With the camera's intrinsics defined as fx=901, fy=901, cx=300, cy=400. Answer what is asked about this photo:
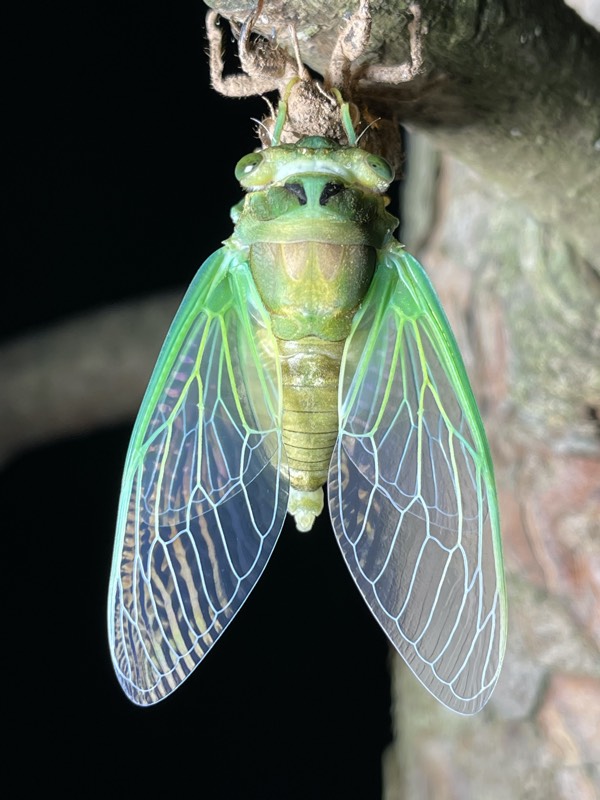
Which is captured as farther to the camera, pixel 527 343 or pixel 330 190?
pixel 527 343

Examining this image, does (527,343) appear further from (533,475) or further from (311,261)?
(311,261)

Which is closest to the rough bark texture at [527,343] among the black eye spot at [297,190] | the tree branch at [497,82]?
the tree branch at [497,82]

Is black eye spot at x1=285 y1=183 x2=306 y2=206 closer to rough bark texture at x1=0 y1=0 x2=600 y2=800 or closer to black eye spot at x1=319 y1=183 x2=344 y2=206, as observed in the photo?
black eye spot at x1=319 y1=183 x2=344 y2=206

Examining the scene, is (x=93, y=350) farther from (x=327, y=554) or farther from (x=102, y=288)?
(x=327, y=554)

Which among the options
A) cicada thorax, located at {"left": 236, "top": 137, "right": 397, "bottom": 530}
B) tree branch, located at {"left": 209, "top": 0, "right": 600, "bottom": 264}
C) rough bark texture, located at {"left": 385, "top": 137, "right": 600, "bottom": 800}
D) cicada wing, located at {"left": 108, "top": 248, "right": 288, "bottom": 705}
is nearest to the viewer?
tree branch, located at {"left": 209, "top": 0, "right": 600, "bottom": 264}

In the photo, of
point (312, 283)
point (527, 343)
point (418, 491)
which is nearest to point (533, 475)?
point (527, 343)

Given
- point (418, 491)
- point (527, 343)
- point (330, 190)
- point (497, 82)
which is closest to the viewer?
point (497, 82)

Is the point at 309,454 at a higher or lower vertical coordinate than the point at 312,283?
lower

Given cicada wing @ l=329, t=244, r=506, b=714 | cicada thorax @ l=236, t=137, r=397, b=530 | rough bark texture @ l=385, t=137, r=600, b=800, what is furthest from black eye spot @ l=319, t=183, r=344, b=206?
rough bark texture @ l=385, t=137, r=600, b=800
